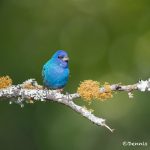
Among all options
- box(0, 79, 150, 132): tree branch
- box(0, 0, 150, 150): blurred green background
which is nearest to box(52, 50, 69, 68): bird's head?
box(0, 79, 150, 132): tree branch

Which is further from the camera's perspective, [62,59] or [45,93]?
[62,59]

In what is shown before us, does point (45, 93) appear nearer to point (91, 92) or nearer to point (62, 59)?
point (91, 92)

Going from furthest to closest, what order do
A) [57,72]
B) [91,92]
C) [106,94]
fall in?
[57,72] → [91,92] → [106,94]

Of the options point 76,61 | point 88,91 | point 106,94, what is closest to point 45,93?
point 88,91

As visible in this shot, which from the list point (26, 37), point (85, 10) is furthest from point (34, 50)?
point (85, 10)

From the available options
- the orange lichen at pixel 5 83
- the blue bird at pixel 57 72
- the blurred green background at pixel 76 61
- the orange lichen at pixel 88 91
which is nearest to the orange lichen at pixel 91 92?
the orange lichen at pixel 88 91

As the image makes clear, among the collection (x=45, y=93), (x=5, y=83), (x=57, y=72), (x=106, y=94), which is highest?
(x=57, y=72)

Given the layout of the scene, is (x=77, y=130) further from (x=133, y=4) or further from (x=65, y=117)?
(x=133, y=4)
